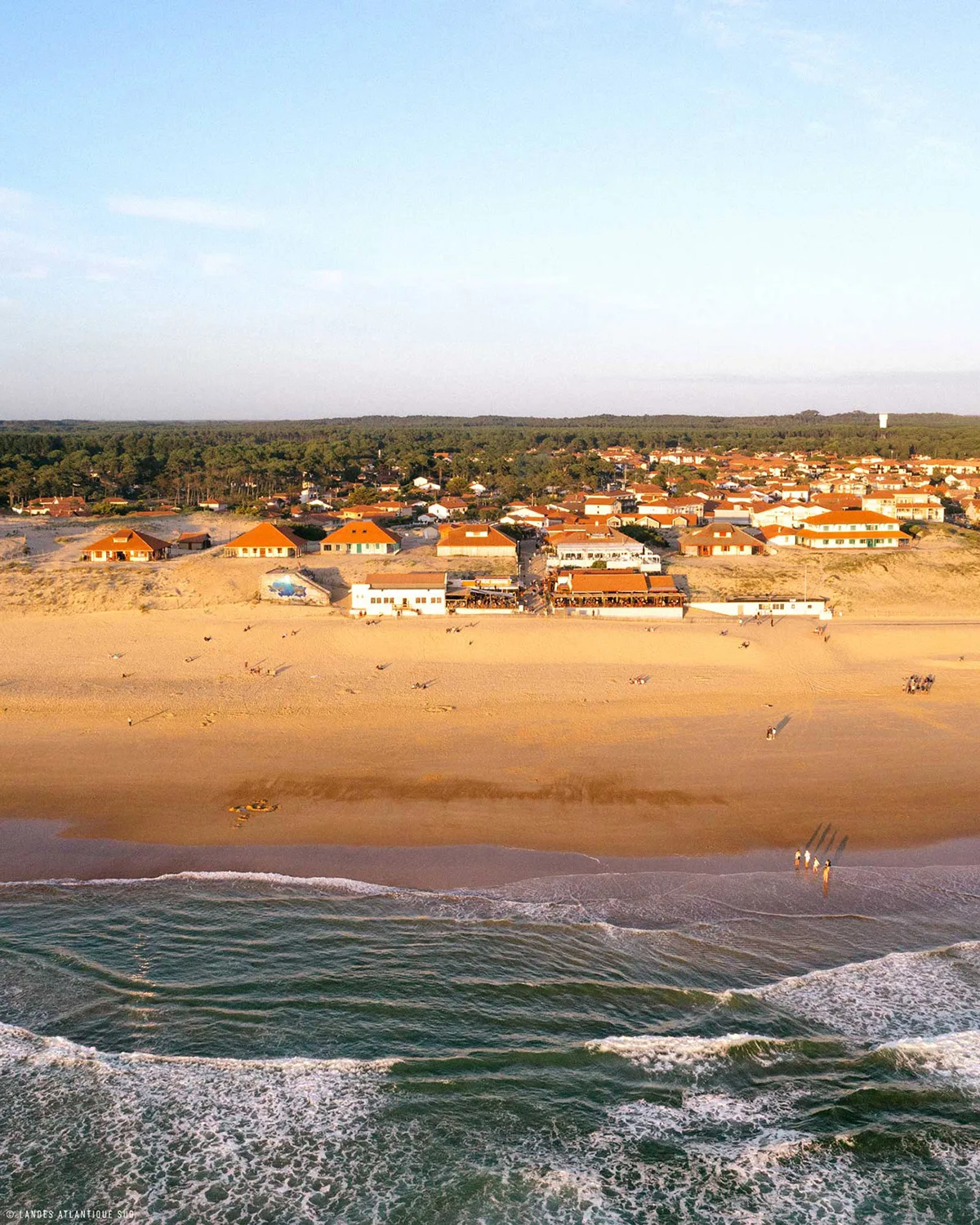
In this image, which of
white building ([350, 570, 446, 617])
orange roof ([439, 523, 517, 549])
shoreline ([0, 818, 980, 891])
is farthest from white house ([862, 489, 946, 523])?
shoreline ([0, 818, 980, 891])

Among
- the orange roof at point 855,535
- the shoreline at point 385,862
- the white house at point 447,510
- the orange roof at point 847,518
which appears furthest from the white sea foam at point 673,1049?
the white house at point 447,510

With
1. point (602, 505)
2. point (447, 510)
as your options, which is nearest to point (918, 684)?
point (602, 505)

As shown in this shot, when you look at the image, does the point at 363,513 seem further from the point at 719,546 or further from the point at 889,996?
the point at 889,996

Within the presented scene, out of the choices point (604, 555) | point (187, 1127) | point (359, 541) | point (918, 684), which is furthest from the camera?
point (359, 541)

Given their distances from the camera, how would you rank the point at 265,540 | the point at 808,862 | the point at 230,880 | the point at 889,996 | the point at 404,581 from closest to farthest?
the point at 889,996 < the point at 230,880 < the point at 808,862 < the point at 404,581 < the point at 265,540

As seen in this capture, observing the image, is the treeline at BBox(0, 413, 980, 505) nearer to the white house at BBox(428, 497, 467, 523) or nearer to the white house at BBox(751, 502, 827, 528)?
the white house at BBox(428, 497, 467, 523)

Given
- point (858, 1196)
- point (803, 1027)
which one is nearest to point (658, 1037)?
point (803, 1027)

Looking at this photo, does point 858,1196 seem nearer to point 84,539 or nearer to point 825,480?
point 84,539
